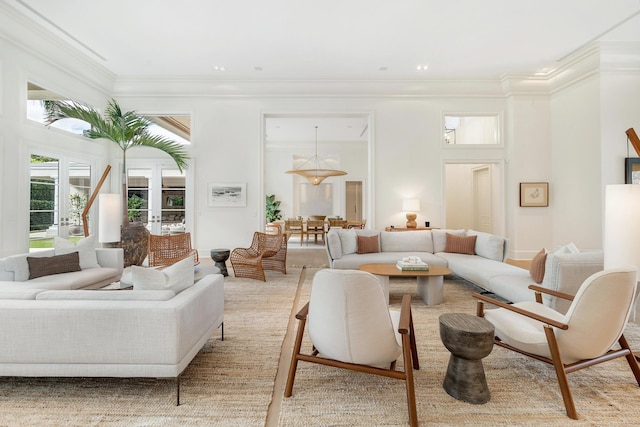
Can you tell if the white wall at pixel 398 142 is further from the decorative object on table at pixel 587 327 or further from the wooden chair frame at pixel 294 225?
the decorative object on table at pixel 587 327

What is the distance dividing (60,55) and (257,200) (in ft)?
13.7

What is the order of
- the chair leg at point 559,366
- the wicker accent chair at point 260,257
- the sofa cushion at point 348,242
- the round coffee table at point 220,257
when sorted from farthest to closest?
the sofa cushion at point 348,242 < the round coffee table at point 220,257 < the wicker accent chair at point 260,257 < the chair leg at point 559,366

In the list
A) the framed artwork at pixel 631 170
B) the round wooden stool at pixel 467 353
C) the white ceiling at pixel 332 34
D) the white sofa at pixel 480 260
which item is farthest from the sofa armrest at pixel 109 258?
the framed artwork at pixel 631 170

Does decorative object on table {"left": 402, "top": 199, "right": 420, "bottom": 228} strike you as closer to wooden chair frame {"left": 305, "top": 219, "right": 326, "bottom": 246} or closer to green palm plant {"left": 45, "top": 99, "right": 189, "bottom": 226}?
wooden chair frame {"left": 305, "top": 219, "right": 326, "bottom": 246}

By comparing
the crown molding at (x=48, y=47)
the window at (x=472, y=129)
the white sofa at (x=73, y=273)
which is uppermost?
the crown molding at (x=48, y=47)

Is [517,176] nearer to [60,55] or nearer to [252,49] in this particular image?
[252,49]

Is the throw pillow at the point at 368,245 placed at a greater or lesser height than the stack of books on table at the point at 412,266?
greater

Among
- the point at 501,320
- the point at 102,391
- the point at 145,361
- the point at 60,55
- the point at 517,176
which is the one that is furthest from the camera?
the point at 517,176

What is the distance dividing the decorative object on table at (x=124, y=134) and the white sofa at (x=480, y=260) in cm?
348

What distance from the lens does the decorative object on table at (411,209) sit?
677 centimetres

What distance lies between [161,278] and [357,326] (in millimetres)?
1352

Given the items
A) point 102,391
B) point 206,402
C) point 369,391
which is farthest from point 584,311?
point 102,391

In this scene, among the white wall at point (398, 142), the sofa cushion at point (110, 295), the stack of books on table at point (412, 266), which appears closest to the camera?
the sofa cushion at point (110, 295)

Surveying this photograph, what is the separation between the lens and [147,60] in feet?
19.3
